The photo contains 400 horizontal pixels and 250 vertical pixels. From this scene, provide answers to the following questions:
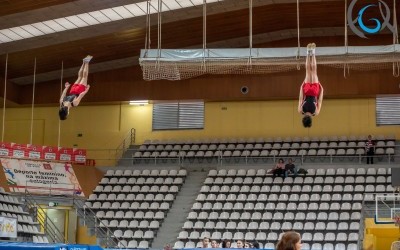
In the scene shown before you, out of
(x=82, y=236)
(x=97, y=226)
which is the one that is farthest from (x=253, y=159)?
(x=82, y=236)

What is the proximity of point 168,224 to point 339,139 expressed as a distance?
873 cm

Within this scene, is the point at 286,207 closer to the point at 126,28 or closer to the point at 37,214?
the point at 126,28

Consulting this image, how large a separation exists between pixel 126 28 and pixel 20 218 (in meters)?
8.15

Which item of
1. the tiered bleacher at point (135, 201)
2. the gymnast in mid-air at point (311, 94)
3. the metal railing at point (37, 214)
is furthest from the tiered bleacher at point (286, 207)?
the gymnast in mid-air at point (311, 94)

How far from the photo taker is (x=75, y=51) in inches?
1155

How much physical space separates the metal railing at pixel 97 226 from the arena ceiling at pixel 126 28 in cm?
654

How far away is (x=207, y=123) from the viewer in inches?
1330

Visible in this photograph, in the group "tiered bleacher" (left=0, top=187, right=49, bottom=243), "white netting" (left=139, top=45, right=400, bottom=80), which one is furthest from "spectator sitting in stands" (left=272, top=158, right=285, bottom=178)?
"tiered bleacher" (left=0, top=187, right=49, bottom=243)

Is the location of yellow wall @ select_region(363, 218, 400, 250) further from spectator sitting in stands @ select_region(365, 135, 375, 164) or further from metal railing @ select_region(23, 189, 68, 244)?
metal railing @ select_region(23, 189, 68, 244)

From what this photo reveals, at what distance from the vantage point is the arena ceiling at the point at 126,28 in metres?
24.2

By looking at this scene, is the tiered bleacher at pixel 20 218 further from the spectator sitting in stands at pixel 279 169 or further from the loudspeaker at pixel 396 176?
the loudspeaker at pixel 396 176

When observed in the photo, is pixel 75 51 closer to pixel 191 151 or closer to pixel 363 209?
pixel 191 151

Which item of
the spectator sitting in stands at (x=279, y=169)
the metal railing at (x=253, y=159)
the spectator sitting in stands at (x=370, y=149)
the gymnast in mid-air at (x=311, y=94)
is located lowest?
the spectator sitting in stands at (x=279, y=169)

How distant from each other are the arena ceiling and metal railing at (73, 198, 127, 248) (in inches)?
257
